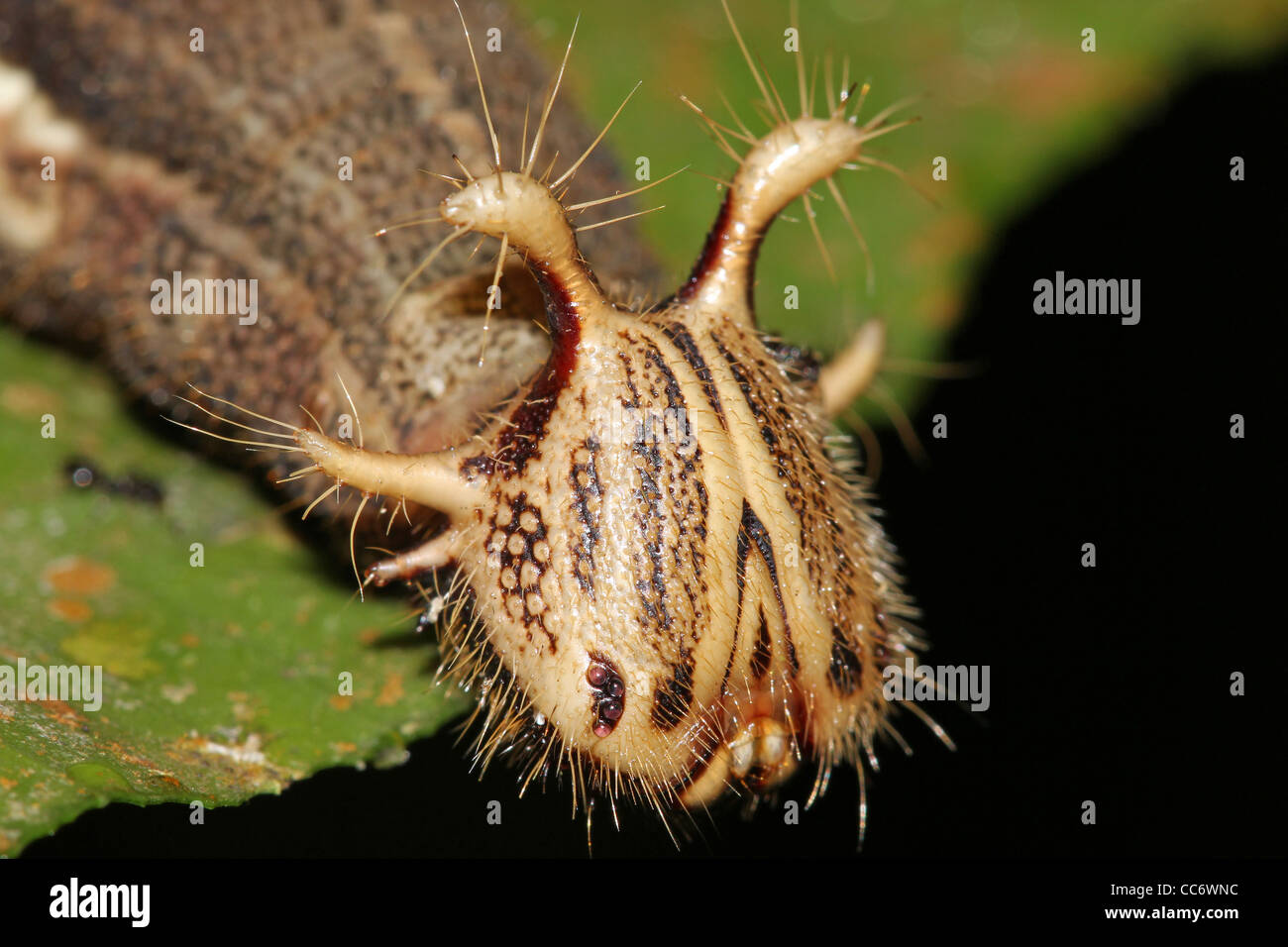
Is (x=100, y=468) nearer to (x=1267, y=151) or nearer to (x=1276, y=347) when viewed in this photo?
(x=1276, y=347)

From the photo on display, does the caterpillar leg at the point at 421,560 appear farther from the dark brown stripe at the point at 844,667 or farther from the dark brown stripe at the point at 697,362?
the dark brown stripe at the point at 844,667

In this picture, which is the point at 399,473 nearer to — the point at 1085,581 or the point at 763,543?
the point at 763,543

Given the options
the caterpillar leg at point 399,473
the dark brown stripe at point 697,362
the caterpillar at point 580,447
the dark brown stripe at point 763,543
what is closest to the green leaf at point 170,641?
the caterpillar at point 580,447

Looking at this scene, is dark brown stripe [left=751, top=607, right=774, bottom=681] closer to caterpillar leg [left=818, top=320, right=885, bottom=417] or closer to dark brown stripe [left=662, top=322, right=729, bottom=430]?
dark brown stripe [left=662, top=322, right=729, bottom=430]

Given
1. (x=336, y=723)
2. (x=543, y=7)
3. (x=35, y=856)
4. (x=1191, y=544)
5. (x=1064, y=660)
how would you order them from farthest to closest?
(x=543, y=7) → (x=1191, y=544) → (x=1064, y=660) → (x=336, y=723) → (x=35, y=856)

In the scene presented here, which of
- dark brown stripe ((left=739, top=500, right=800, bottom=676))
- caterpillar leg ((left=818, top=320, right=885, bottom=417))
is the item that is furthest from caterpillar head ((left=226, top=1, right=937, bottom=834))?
caterpillar leg ((left=818, top=320, right=885, bottom=417))

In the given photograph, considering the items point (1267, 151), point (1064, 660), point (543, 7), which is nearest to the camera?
point (1064, 660)

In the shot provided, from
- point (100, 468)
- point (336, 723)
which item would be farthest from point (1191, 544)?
point (100, 468)
